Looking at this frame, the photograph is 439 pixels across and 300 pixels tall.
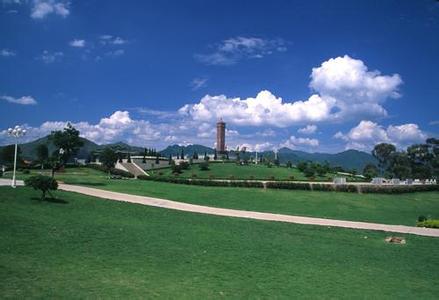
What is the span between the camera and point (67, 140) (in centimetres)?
3338

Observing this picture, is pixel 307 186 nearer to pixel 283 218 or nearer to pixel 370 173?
pixel 283 218

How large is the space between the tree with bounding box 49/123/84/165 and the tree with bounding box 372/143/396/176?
6679 centimetres

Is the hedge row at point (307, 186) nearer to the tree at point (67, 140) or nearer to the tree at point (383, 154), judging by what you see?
the tree at point (67, 140)

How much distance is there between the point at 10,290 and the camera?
7.88 metres

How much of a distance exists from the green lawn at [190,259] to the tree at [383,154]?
232 ft

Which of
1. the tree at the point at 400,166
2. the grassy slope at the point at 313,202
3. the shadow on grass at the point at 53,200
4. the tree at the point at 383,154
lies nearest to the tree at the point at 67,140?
the grassy slope at the point at 313,202

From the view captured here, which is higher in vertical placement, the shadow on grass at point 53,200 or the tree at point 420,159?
the tree at point 420,159

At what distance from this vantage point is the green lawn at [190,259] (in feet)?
29.9

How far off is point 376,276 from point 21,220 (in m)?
11.5

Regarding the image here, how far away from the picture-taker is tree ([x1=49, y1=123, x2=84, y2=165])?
33281 millimetres

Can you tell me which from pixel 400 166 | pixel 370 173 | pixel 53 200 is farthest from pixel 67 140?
pixel 400 166

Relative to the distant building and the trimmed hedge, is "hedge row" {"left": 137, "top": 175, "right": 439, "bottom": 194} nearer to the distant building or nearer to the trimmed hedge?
the trimmed hedge

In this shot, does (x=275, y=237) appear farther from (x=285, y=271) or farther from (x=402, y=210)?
(x=402, y=210)

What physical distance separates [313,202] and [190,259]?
21.4 meters
